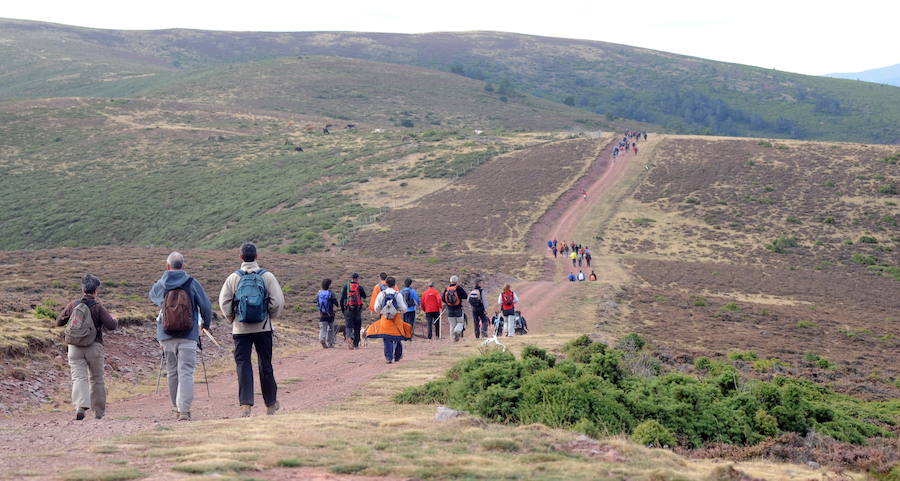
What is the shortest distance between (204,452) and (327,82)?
11668 cm

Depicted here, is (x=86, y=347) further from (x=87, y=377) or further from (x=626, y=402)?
(x=626, y=402)

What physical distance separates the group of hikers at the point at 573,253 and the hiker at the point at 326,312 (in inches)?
796

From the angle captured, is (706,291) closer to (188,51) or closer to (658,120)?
(658,120)

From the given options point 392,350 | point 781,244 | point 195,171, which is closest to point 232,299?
point 392,350

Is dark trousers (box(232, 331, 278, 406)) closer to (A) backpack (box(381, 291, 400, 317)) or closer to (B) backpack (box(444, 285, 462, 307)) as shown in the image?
(A) backpack (box(381, 291, 400, 317))

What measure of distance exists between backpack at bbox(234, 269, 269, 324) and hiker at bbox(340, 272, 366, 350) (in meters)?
6.99

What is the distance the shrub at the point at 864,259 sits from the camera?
45531 mm

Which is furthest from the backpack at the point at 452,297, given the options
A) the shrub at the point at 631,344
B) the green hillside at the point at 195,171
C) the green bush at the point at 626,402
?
the green hillside at the point at 195,171

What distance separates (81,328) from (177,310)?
4.02 feet

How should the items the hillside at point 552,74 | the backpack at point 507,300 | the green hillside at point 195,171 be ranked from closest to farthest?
the backpack at point 507,300 < the green hillside at point 195,171 < the hillside at point 552,74

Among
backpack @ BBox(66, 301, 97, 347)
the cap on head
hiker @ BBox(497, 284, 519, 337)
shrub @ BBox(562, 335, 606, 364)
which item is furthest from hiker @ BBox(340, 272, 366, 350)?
backpack @ BBox(66, 301, 97, 347)

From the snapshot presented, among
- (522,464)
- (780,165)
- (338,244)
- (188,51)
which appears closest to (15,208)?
(338,244)

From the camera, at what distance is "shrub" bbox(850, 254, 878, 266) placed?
149ft

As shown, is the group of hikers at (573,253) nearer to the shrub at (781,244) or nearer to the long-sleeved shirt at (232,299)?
the shrub at (781,244)
